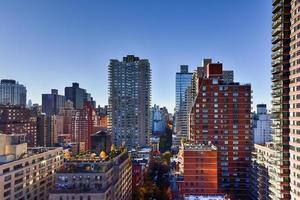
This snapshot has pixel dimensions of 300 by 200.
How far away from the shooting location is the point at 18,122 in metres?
184

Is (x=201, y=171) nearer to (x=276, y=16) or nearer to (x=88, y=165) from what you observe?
(x=88, y=165)

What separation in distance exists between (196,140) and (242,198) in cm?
2393

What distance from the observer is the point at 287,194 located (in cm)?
7481

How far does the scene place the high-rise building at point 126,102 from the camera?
7707 inches

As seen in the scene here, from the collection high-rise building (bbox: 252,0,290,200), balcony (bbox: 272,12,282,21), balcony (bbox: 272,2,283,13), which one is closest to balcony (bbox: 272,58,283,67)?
high-rise building (bbox: 252,0,290,200)

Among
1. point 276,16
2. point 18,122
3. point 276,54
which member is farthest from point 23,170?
point 18,122

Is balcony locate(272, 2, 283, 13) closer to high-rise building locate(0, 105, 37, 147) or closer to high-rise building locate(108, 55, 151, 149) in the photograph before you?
high-rise building locate(108, 55, 151, 149)

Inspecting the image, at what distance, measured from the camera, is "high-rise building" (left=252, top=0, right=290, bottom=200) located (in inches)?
2749

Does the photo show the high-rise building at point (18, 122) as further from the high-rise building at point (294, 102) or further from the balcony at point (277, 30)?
the high-rise building at point (294, 102)

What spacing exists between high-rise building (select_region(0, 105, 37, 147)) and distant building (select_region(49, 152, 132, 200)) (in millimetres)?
107967

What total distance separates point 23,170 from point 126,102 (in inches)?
4613

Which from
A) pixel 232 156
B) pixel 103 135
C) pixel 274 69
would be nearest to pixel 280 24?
pixel 274 69

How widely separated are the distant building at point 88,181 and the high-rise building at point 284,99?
38953 millimetres

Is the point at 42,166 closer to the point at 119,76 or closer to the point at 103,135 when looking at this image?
the point at 103,135
